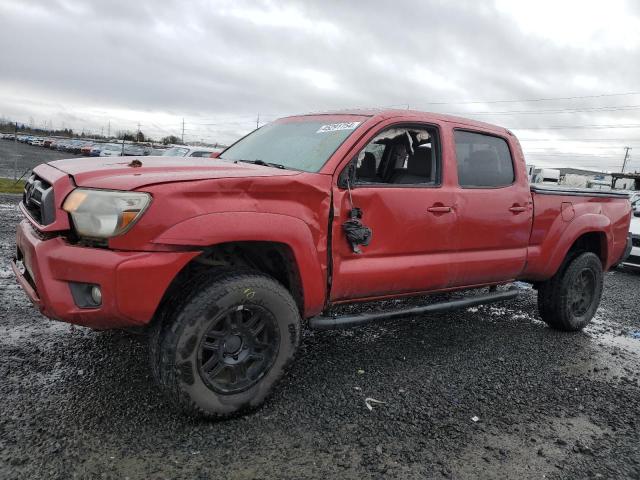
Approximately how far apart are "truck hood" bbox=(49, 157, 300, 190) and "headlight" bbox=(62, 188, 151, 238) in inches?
2.0

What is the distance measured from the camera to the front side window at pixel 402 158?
3.80 metres

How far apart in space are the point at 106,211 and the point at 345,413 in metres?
1.75

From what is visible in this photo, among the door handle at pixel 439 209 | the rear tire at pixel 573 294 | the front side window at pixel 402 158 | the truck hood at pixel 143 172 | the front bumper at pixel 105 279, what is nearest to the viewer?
the front bumper at pixel 105 279

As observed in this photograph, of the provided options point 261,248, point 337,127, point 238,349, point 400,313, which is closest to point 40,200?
point 261,248

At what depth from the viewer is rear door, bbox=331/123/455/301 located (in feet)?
10.6

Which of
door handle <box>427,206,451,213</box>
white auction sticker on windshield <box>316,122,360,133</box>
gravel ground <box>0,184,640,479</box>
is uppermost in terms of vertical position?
white auction sticker on windshield <box>316,122,360,133</box>

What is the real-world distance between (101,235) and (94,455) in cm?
104

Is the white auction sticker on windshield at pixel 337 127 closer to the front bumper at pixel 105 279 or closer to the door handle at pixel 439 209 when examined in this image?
the door handle at pixel 439 209

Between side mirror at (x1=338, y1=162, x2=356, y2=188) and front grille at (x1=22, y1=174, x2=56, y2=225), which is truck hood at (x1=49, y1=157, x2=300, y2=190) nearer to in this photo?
front grille at (x1=22, y1=174, x2=56, y2=225)

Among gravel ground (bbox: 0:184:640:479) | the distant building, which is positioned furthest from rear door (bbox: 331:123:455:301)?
the distant building

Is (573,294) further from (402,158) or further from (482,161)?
(402,158)

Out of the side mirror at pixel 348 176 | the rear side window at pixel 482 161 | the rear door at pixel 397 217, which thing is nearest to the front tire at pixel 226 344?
the rear door at pixel 397 217

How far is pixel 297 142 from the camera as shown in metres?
3.70

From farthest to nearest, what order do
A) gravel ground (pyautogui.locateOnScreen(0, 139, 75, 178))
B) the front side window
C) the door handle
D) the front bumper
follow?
1. gravel ground (pyautogui.locateOnScreen(0, 139, 75, 178))
2. the front side window
3. the door handle
4. the front bumper
